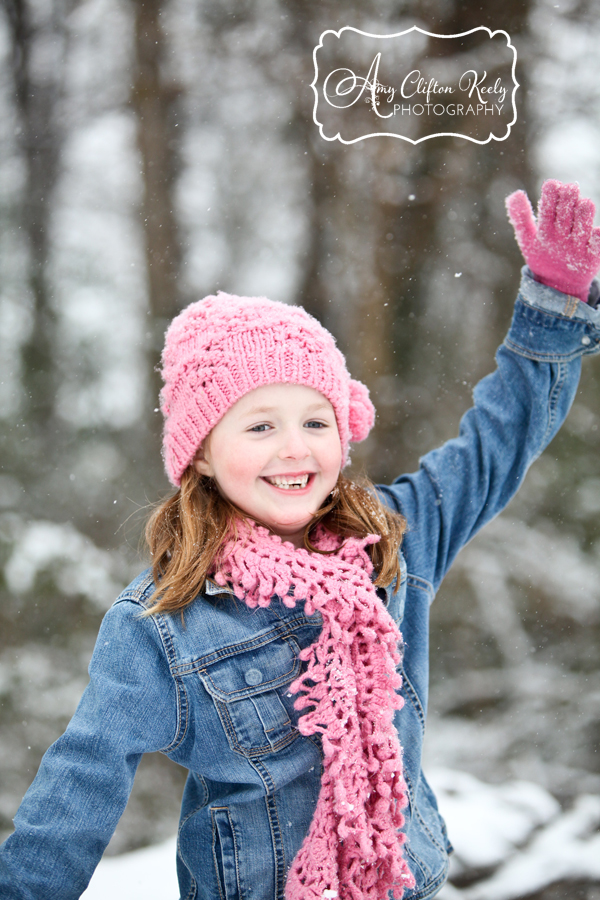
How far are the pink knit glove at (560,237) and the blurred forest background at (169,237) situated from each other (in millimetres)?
865

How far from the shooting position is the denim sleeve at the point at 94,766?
3.14 ft

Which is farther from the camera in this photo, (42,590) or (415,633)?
(42,590)

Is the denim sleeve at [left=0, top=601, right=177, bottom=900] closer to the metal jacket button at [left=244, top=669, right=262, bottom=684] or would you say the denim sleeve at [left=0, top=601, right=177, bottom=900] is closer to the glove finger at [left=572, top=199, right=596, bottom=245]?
the metal jacket button at [left=244, top=669, right=262, bottom=684]

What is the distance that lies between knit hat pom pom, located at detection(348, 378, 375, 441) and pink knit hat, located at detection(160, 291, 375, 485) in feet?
0.16

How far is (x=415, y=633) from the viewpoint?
4.25 feet

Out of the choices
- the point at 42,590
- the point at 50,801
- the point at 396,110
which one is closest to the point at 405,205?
the point at 396,110

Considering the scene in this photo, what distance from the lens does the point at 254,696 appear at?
1.10 meters

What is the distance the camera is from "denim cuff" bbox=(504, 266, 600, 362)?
1.26 m

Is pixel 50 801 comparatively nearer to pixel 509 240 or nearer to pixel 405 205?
pixel 405 205

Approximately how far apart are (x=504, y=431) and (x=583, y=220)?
1.29 feet

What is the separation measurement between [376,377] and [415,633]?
1.00m

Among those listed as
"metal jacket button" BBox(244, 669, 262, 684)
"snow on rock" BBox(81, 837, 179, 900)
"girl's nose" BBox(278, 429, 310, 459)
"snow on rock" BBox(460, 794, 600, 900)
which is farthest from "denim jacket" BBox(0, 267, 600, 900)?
"snow on rock" BBox(460, 794, 600, 900)

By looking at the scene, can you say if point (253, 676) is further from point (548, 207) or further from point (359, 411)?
point (548, 207)

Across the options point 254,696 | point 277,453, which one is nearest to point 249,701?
point 254,696
